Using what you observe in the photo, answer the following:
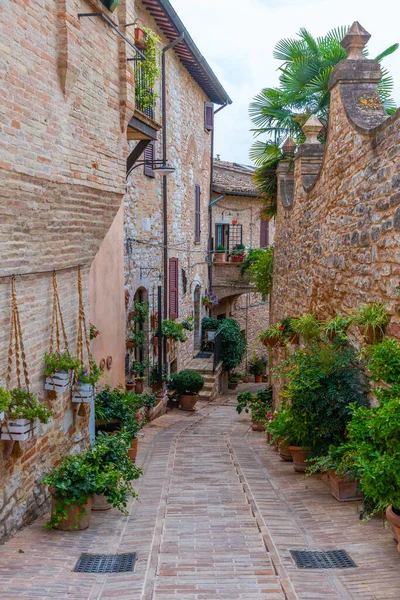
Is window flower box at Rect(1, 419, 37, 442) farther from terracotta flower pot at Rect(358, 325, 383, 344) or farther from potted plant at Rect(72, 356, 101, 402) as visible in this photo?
terracotta flower pot at Rect(358, 325, 383, 344)

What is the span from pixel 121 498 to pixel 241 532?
4.09 feet

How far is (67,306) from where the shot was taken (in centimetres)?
695

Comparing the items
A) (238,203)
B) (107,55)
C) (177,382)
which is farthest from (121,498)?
(238,203)

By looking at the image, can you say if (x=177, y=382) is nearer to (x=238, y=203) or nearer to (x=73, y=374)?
(x=73, y=374)

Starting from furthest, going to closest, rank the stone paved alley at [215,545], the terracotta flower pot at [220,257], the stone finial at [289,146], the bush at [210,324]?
the terracotta flower pot at [220,257] < the bush at [210,324] < the stone finial at [289,146] < the stone paved alley at [215,545]

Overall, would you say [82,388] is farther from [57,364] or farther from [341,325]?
[341,325]

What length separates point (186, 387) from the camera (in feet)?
49.5

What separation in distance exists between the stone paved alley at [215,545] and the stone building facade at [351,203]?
177 cm

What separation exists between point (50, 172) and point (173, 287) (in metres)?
10.9

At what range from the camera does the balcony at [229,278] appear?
74.3 feet

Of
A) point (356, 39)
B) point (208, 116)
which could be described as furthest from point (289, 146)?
point (208, 116)

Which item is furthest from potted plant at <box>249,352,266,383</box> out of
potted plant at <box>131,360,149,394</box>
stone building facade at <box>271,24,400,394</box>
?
stone building facade at <box>271,24,400,394</box>

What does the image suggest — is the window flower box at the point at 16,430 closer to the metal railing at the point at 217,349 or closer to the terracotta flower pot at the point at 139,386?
the terracotta flower pot at the point at 139,386

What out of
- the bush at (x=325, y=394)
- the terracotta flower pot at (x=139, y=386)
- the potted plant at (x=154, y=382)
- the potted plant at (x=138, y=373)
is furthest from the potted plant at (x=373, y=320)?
the potted plant at (x=154, y=382)
